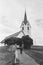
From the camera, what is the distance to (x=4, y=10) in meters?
2.40

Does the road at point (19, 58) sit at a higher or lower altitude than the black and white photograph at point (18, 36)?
lower

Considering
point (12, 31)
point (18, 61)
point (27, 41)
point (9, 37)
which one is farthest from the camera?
point (12, 31)

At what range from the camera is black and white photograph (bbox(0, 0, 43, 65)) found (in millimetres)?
1905

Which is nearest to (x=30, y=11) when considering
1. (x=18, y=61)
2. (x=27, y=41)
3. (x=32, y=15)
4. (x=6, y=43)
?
(x=32, y=15)

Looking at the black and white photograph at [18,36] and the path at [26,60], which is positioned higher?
the black and white photograph at [18,36]

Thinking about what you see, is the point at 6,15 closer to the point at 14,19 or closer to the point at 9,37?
the point at 14,19

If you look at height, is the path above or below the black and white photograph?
below

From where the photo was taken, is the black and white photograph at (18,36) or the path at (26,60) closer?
the path at (26,60)

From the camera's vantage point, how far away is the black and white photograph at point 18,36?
1.90 m

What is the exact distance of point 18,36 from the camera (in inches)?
87.6

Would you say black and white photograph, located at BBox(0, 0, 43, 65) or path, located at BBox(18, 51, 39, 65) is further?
black and white photograph, located at BBox(0, 0, 43, 65)

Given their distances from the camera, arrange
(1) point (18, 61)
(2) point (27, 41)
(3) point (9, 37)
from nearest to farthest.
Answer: (1) point (18, 61) → (2) point (27, 41) → (3) point (9, 37)

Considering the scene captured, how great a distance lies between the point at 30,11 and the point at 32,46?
0.92 m

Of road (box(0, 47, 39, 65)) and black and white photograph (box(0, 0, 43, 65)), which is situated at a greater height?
black and white photograph (box(0, 0, 43, 65))
